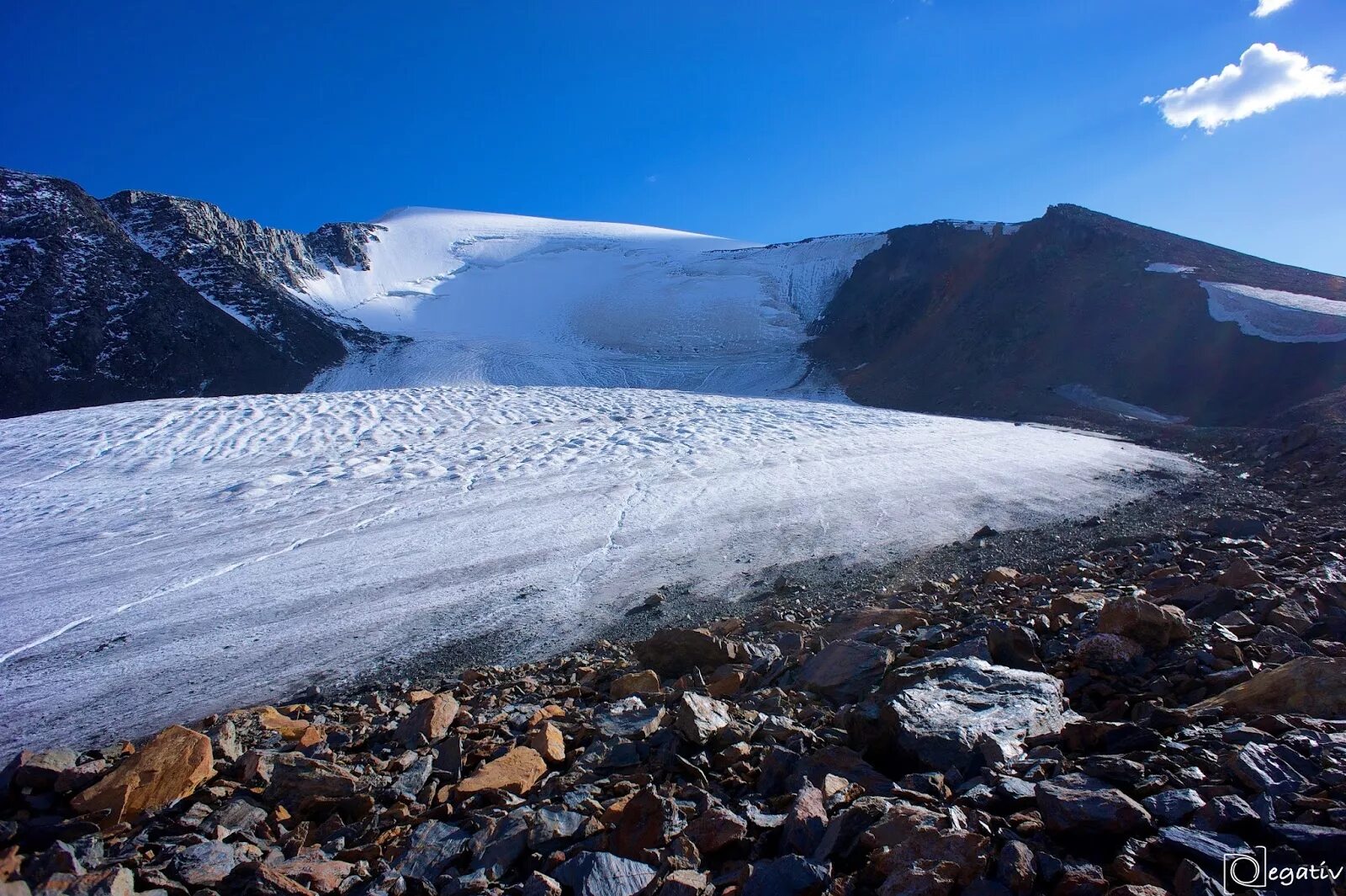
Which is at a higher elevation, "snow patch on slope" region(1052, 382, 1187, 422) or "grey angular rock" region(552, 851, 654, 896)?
"grey angular rock" region(552, 851, 654, 896)

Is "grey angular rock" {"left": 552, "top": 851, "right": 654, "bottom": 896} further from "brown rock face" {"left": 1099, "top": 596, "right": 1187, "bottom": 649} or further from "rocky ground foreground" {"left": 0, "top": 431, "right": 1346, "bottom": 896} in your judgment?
"brown rock face" {"left": 1099, "top": 596, "right": 1187, "bottom": 649}

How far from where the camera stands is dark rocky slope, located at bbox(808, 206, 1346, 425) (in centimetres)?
2031

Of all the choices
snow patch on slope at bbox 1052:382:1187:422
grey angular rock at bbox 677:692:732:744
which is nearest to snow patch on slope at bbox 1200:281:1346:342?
snow patch on slope at bbox 1052:382:1187:422

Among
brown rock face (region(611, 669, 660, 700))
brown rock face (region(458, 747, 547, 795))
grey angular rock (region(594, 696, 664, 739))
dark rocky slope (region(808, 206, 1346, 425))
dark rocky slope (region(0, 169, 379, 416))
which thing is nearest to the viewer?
brown rock face (region(458, 747, 547, 795))

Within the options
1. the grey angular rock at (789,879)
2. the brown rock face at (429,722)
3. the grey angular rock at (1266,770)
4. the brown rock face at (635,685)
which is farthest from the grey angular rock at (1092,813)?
the brown rock face at (429,722)

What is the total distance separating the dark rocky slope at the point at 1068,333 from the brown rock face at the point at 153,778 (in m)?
22.9

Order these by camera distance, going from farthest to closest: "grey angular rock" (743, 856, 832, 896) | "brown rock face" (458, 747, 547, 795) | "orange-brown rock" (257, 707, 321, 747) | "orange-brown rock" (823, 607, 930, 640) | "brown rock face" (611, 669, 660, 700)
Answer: "orange-brown rock" (823, 607, 930, 640)
"brown rock face" (611, 669, 660, 700)
"orange-brown rock" (257, 707, 321, 747)
"brown rock face" (458, 747, 547, 795)
"grey angular rock" (743, 856, 832, 896)

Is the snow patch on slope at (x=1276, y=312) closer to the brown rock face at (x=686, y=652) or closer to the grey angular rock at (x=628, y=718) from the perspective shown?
the brown rock face at (x=686, y=652)

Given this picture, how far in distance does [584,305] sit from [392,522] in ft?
133

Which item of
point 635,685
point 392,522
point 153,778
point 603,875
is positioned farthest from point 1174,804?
point 392,522

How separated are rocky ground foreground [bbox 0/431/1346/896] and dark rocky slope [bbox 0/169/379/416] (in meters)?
35.8

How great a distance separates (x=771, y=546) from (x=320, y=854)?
608cm

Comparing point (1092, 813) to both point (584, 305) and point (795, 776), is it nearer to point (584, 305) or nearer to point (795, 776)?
point (795, 776)

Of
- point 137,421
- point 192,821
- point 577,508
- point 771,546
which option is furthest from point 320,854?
point 137,421
